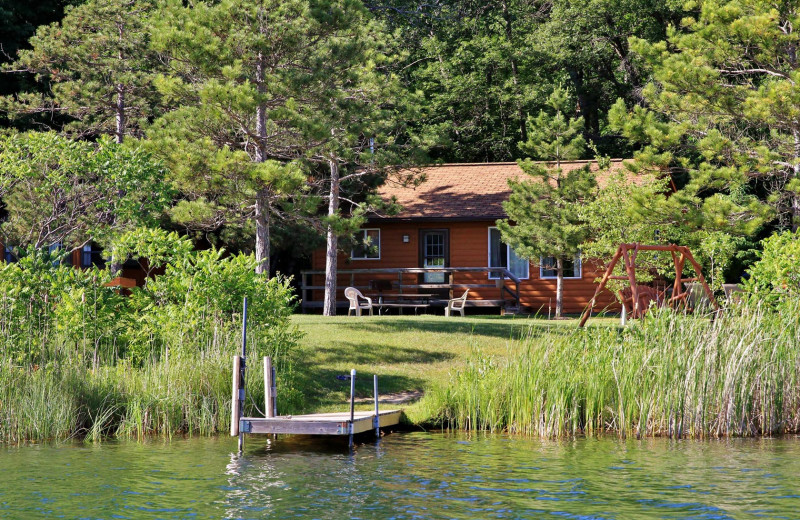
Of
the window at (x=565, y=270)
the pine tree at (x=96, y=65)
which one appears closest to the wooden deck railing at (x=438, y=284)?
the window at (x=565, y=270)

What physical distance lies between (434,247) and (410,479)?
62.0 ft

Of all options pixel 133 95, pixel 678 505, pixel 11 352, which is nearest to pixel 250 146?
pixel 133 95

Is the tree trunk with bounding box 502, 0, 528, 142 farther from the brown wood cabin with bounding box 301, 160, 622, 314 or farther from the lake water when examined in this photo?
the lake water

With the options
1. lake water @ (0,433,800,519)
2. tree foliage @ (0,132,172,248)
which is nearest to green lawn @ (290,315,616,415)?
Answer: lake water @ (0,433,800,519)

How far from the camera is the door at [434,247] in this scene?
28453 millimetres

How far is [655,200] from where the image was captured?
68.6ft

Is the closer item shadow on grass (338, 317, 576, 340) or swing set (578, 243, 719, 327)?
swing set (578, 243, 719, 327)

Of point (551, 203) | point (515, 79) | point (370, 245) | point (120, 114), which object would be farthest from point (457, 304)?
point (515, 79)

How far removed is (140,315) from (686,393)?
7.72m

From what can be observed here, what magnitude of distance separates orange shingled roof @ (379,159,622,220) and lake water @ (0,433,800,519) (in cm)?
1584

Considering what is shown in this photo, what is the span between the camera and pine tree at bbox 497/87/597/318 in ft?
79.1

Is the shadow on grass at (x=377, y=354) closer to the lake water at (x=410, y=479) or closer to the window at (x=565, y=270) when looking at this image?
the lake water at (x=410, y=479)

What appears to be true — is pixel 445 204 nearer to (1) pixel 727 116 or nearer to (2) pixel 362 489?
(1) pixel 727 116

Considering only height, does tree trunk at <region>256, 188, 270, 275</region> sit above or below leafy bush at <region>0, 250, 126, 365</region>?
above
